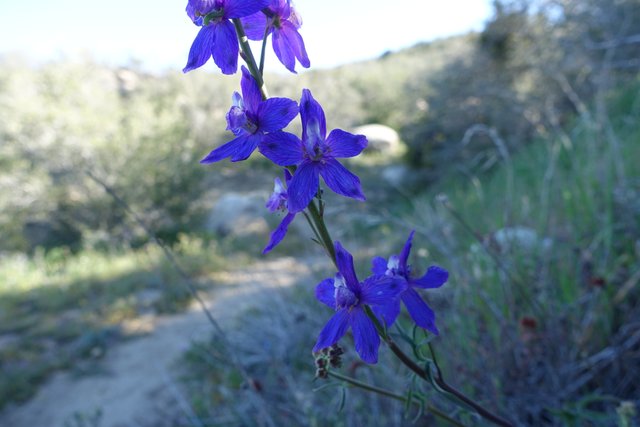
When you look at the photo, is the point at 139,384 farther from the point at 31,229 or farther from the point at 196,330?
the point at 31,229

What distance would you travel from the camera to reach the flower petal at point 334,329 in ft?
2.43

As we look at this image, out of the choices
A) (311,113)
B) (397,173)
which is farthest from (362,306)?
(397,173)

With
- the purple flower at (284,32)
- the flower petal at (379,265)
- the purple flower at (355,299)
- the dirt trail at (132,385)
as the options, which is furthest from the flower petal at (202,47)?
the dirt trail at (132,385)

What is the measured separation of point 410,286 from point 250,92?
0.46 metres

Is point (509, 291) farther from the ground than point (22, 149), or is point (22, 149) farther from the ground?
point (22, 149)

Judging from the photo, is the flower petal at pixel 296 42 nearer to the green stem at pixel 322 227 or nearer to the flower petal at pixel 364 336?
the green stem at pixel 322 227

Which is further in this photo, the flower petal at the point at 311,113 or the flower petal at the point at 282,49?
the flower petal at the point at 282,49

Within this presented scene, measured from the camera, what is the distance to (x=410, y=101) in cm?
1145

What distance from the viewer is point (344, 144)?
803mm

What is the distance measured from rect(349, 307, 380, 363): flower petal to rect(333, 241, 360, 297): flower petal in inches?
1.4

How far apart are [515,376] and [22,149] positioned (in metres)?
12.8

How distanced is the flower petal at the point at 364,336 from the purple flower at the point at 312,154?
20cm

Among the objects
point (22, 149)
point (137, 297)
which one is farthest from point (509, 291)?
point (22, 149)

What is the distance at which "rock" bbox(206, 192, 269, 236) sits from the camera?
10.9m
